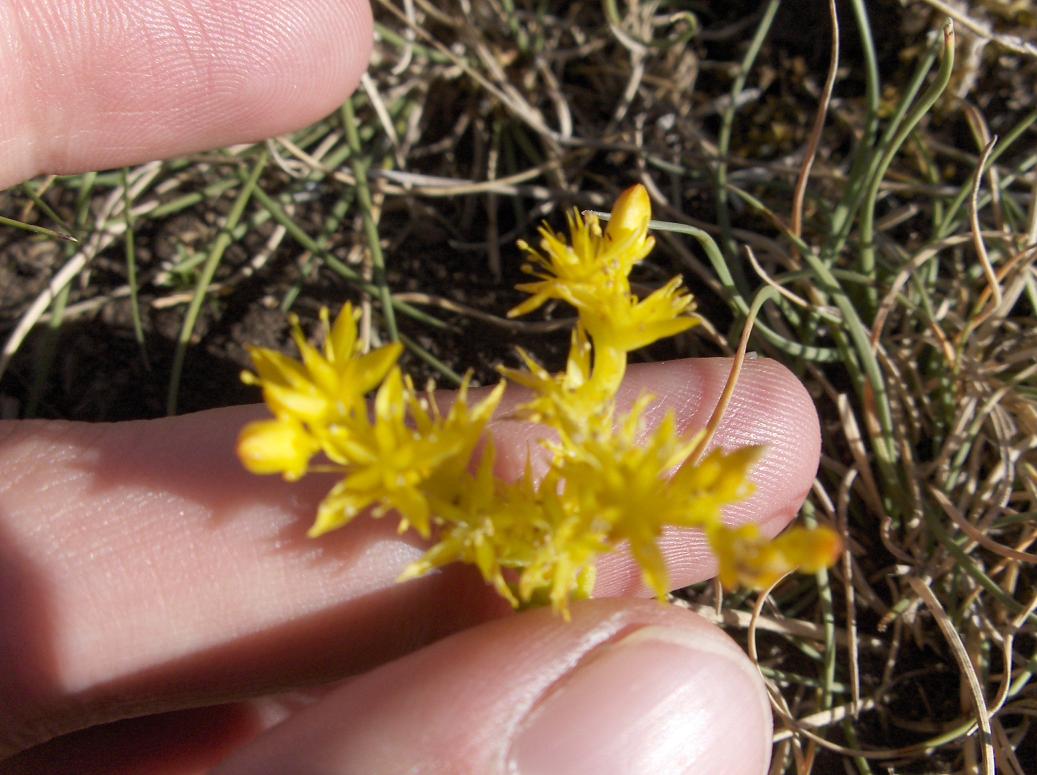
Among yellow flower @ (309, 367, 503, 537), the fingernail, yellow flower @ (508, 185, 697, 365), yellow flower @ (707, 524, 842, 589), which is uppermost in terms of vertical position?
yellow flower @ (508, 185, 697, 365)

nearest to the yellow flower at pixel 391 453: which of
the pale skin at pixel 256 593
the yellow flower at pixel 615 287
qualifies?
the yellow flower at pixel 615 287

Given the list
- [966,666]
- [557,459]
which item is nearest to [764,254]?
[966,666]

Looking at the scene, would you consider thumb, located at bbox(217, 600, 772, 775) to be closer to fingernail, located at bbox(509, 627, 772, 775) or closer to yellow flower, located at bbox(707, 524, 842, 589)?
fingernail, located at bbox(509, 627, 772, 775)

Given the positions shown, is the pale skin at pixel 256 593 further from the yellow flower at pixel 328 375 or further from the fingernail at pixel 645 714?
the yellow flower at pixel 328 375

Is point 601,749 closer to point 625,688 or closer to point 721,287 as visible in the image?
point 625,688

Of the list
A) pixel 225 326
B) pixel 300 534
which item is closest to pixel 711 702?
pixel 300 534

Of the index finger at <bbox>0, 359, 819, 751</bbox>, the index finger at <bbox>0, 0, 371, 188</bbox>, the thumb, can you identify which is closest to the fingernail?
the thumb

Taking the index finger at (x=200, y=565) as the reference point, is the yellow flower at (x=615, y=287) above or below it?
above
